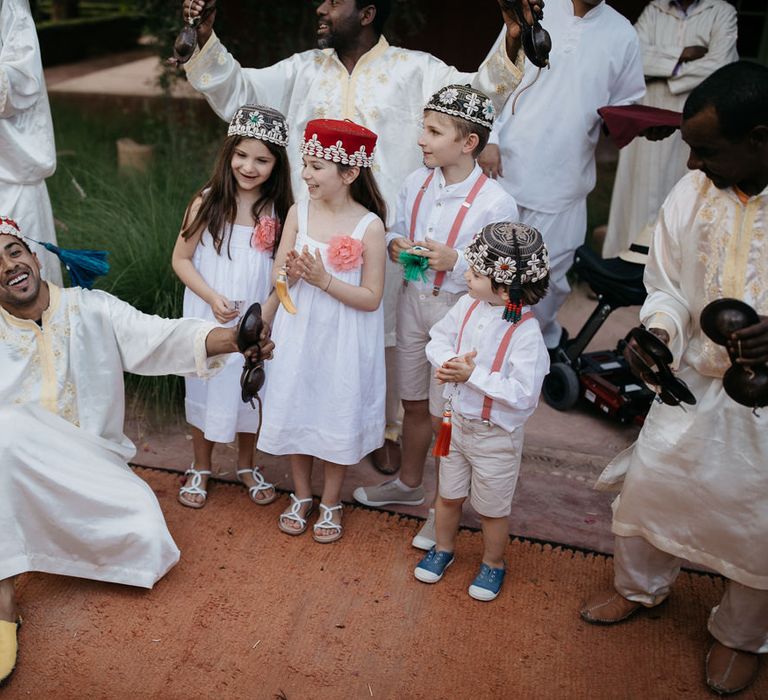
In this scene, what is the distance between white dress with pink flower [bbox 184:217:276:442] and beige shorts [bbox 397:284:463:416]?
0.63 meters

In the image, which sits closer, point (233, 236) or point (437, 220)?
point (437, 220)

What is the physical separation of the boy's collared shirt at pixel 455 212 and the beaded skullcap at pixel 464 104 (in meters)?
0.23

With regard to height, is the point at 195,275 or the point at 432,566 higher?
the point at 195,275

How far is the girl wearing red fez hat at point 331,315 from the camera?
3.59 meters

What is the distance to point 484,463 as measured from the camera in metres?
3.41

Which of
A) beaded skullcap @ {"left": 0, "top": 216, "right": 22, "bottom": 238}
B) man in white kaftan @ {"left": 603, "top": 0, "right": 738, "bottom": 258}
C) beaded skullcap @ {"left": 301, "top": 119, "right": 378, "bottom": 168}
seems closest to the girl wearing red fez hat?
beaded skullcap @ {"left": 301, "top": 119, "right": 378, "bottom": 168}

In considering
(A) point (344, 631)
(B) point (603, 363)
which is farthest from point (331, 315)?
(B) point (603, 363)

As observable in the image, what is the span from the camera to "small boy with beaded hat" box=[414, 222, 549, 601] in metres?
3.20

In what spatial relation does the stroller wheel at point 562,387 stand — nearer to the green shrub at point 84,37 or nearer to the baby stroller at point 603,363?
the baby stroller at point 603,363

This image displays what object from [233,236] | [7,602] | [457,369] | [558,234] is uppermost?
[233,236]

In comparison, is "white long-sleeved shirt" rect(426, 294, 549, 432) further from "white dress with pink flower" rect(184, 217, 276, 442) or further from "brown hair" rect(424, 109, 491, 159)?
"white dress with pink flower" rect(184, 217, 276, 442)

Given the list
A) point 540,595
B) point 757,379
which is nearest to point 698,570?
point 540,595

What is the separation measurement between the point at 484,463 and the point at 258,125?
1.72 m

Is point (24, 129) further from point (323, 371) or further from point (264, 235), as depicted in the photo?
point (323, 371)
